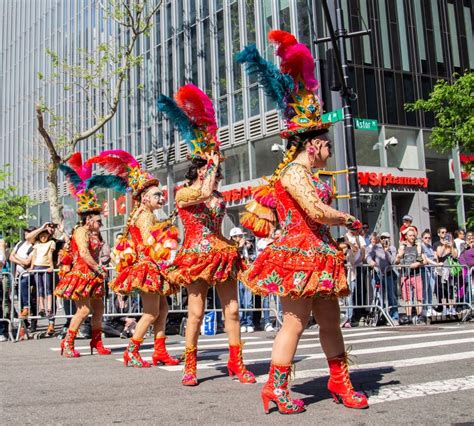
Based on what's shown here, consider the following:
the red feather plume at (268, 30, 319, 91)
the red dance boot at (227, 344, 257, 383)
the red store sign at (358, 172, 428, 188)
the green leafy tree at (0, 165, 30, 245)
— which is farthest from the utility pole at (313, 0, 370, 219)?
the green leafy tree at (0, 165, 30, 245)

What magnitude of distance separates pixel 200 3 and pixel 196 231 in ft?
83.9

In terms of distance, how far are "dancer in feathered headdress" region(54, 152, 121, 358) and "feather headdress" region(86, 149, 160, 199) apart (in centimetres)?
37

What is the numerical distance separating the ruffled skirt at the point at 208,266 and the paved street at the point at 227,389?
0.94 m

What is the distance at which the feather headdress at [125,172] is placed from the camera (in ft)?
24.1

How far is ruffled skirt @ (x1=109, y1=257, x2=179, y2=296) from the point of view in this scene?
6.96 metres

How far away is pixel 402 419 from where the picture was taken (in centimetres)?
406

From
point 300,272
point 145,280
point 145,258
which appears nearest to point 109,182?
point 145,258

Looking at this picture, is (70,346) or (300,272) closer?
(300,272)

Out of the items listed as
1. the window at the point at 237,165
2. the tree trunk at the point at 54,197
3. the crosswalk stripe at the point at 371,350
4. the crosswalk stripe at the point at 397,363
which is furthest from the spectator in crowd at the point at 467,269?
the window at the point at 237,165

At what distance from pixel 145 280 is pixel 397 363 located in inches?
111

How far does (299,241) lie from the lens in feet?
14.7

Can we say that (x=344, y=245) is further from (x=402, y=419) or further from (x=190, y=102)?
(x=402, y=419)

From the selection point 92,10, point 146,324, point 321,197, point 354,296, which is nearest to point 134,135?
point 92,10

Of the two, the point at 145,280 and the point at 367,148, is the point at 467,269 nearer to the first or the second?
the point at 145,280
